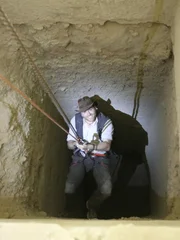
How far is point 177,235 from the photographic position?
134cm

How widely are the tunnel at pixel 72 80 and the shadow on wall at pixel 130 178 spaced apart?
0.40m

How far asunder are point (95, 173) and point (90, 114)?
490 millimetres

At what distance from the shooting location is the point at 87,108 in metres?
2.68

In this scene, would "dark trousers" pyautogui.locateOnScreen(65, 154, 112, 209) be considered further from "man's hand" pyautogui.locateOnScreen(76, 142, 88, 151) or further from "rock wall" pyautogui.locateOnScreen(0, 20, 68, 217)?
"rock wall" pyautogui.locateOnScreen(0, 20, 68, 217)

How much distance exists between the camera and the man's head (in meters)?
2.68

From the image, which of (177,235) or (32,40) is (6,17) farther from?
(177,235)

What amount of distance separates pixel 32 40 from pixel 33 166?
95cm

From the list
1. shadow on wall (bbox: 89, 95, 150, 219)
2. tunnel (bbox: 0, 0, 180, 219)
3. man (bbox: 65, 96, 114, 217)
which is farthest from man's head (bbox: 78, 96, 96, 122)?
shadow on wall (bbox: 89, 95, 150, 219)

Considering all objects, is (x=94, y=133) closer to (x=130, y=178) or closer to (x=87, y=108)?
(x=87, y=108)

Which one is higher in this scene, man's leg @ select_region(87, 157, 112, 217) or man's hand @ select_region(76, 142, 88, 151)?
man's hand @ select_region(76, 142, 88, 151)

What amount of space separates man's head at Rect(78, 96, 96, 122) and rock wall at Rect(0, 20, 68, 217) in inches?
14.5

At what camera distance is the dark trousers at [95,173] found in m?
2.80

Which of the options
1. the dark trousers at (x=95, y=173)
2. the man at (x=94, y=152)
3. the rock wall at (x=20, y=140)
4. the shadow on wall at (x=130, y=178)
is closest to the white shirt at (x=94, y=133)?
the man at (x=94, y=152)

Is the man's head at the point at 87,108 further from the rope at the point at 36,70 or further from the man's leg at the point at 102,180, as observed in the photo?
the man's leg at the point at 102,180
